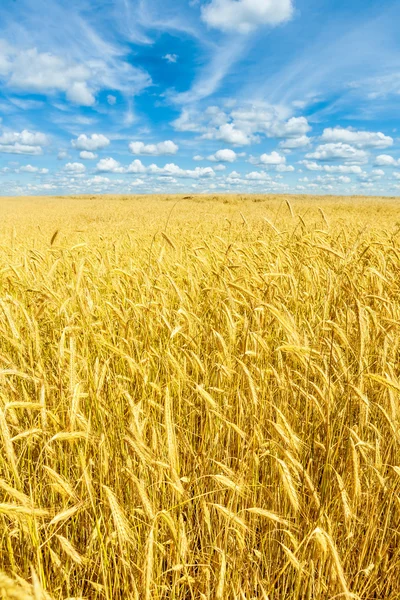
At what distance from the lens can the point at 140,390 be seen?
1724mm

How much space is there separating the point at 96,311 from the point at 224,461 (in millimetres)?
1371

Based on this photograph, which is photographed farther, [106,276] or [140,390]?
[106,276]

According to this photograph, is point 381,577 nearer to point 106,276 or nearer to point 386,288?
point 386,288

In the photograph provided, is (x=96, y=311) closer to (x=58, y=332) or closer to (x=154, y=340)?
(x=58, y=332)

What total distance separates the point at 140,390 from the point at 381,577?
3.47 feet

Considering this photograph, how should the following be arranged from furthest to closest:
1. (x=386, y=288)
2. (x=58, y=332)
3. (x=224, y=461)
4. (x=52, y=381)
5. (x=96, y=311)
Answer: (x=386, y=288)
(x=96, y=311)
(x=58, y=332)
(x=52, y=381)
(x=224, y=461)

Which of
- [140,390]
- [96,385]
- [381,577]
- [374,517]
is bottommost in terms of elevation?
[381,577]

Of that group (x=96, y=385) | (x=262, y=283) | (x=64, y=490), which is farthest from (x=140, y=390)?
(x=262, y=283)

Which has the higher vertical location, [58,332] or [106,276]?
[106,276]

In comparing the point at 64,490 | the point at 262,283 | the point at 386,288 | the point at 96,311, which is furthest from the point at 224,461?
the point at 386,288

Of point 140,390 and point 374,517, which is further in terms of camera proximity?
point 140,390

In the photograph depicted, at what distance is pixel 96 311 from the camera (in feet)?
7.92

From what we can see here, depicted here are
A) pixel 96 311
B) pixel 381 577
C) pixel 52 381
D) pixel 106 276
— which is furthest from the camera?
pixel 106 276

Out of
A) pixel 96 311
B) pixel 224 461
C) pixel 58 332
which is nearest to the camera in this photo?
pixel 224 461
